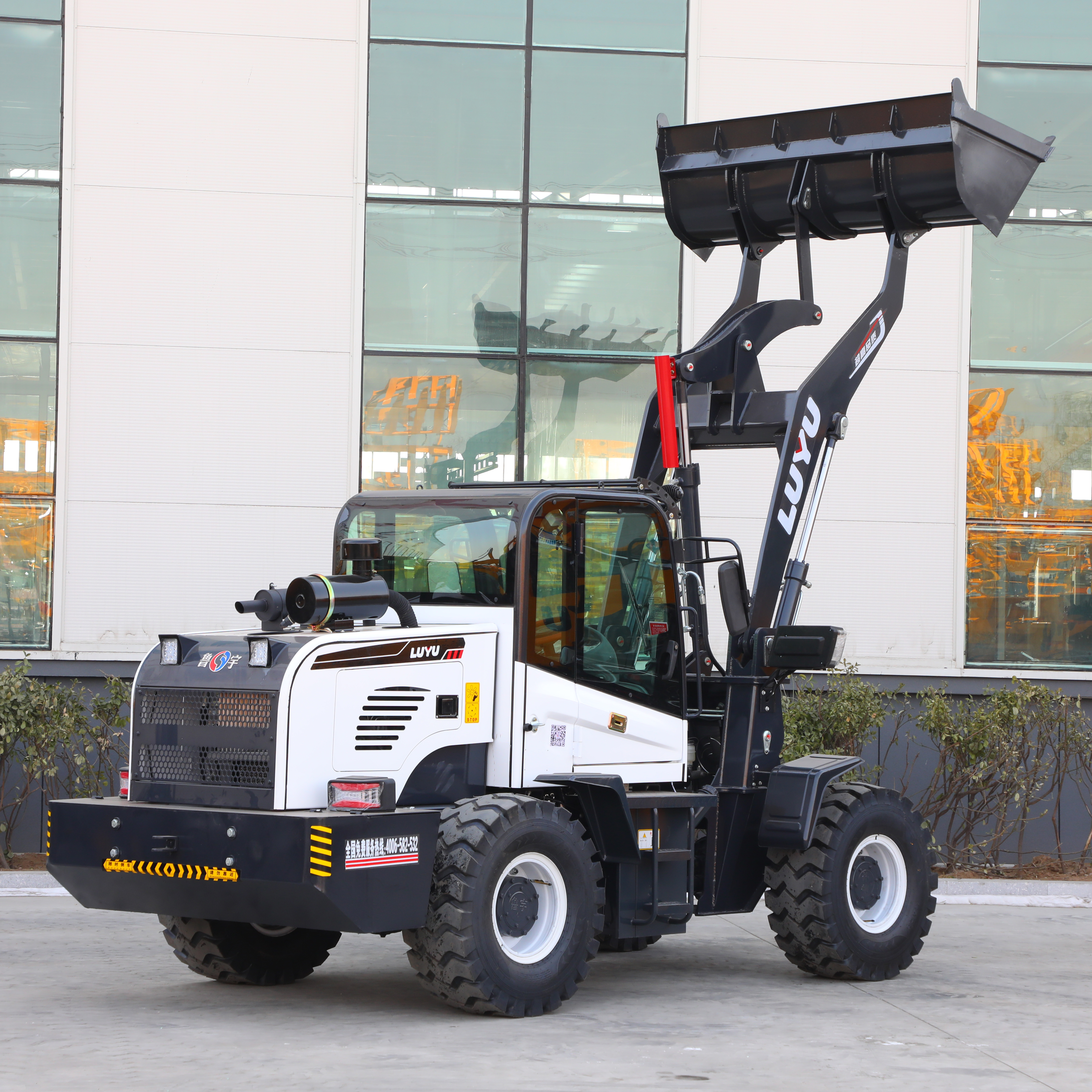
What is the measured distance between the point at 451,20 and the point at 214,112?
234cm

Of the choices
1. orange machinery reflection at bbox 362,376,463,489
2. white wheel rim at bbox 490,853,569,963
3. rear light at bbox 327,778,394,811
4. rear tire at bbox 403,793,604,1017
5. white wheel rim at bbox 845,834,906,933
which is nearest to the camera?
rear light at bbox 327,778,394,811

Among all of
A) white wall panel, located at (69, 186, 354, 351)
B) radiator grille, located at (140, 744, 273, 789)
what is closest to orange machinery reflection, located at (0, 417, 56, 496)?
white wall panel, located at (69, 186, 354, 351)

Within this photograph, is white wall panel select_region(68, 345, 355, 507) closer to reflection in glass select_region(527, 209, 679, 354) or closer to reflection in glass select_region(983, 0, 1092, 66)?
reflection in glass select_region(527, 209, 679, 354)

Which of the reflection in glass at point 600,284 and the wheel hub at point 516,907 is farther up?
the reflection in glass at point 600,284

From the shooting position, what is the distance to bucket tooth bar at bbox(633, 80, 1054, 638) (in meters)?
9.12

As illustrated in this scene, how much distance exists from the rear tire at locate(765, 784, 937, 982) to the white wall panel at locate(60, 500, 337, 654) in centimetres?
678

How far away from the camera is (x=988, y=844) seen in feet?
44.6

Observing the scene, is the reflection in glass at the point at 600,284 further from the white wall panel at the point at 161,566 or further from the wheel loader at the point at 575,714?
the wheel loader at the point at 575,714

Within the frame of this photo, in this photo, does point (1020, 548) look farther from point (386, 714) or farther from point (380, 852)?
point (380, 852)

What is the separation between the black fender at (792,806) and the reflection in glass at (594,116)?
7770mm

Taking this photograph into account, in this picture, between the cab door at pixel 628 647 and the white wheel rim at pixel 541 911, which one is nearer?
the white wheel rim at pixel 541 911

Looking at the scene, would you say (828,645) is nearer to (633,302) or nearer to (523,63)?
(633,302)

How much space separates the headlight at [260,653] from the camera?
7.41 m

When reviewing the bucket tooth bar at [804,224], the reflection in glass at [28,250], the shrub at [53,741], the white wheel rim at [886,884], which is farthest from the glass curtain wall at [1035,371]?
the reflection in glass at [28,250]
